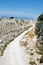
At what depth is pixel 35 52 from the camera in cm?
4531

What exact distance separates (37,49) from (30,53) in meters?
2.67

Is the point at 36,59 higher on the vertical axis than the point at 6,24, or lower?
higher

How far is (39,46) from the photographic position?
49.9 meters


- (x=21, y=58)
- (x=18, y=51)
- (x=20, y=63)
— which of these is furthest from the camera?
(x=18, y=51)

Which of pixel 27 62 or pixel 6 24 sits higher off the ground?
pixel 27 62

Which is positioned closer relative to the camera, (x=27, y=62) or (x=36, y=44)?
(x=27, y=62)

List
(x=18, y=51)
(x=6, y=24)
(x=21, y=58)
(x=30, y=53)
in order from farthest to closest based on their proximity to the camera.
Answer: (x=6, y=24), (x=18, y=51), (x=30, y=53), (x=21, y=58)

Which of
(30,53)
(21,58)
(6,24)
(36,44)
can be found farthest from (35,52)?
(6,24)

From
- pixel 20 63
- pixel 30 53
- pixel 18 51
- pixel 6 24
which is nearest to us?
pixel 20 63

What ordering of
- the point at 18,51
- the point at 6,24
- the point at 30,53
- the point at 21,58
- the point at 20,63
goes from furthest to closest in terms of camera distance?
the point at 6,24, the point at 18,51, the point at 30,53, the point at 21,58, the point at 20,63

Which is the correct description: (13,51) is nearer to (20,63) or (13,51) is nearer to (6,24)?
(20,63)

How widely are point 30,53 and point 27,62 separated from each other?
232 inches

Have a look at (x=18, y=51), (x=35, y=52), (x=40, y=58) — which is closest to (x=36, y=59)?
(x=40, y=58)

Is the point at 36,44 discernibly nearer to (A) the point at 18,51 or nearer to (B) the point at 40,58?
(A) the point at 18,51
